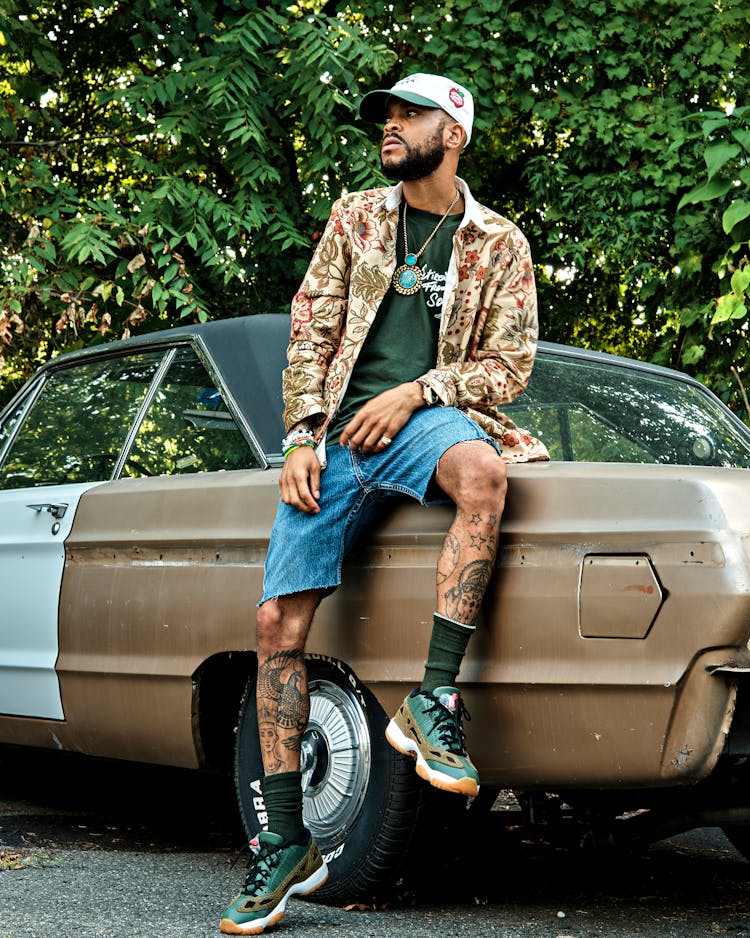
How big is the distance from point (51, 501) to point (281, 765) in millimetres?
1564

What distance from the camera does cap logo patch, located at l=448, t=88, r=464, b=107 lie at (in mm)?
3473

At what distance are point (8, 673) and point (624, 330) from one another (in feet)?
21.9

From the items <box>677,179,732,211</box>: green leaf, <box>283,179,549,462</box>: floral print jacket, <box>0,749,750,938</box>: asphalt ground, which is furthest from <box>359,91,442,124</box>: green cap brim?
<box>677,179,732,211</box>: green leaf

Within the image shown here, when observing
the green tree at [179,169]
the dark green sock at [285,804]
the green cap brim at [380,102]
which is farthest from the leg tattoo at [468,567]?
the green tree at [179,169]

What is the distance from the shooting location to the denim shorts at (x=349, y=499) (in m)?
3.16

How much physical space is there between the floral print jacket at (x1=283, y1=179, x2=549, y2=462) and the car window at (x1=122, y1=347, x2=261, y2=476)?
1.36 feet

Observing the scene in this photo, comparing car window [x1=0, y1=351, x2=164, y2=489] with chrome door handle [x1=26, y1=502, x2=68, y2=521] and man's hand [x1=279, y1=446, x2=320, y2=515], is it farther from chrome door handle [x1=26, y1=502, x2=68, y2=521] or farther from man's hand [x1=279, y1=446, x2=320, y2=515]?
man's hand [x1=279, y1=446, x2=320, y2=515]

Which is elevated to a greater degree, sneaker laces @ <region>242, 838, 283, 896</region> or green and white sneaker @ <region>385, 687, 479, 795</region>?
green and white sneaker @ <region>385, 687, 479, 795</region>

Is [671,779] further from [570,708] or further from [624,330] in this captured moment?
[624,330]

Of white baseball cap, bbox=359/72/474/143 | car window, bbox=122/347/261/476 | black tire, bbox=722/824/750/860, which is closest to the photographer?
white baseball cap, bbox=359/72/474/143

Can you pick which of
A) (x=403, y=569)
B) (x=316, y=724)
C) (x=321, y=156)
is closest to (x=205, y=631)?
(x=316, y=724)

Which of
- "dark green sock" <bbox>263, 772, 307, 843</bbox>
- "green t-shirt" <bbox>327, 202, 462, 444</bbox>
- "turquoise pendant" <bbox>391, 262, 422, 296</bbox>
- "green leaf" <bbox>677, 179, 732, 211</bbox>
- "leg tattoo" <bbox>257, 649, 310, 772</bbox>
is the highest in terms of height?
"green leaf" <bbox>677, 179, 732, 211</bbox>

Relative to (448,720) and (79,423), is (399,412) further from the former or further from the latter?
(79,423)

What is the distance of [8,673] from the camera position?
438cm
